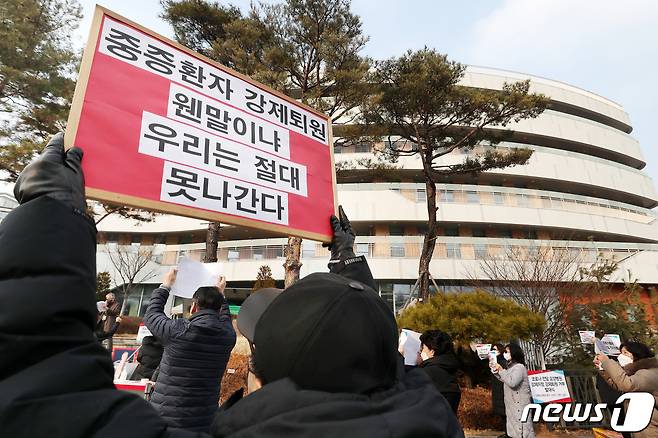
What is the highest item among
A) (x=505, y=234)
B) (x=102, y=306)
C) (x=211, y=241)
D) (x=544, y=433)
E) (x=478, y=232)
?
(x=478, y=232)

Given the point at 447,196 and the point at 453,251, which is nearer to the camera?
the point at 453,251

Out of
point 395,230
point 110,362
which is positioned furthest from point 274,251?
point 110,362

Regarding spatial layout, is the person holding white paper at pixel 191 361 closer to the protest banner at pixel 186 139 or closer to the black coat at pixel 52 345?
the protest banner at pixel 186 139

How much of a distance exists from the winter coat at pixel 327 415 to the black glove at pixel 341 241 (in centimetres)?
117

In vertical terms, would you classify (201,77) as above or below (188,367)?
above

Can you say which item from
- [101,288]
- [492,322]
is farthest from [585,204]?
[101,288]

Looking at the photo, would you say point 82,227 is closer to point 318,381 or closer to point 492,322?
point 318,381

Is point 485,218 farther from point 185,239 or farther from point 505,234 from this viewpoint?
point 185,239

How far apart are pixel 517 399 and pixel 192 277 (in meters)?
4.90

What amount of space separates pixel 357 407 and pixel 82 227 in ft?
2.42

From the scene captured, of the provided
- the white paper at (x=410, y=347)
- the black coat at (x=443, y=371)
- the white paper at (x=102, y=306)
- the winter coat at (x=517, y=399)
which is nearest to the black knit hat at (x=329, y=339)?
the black coat at (x=443, y=371)

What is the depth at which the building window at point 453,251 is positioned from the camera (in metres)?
22.0

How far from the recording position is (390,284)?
73.2ft

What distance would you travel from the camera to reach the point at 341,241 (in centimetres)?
212
